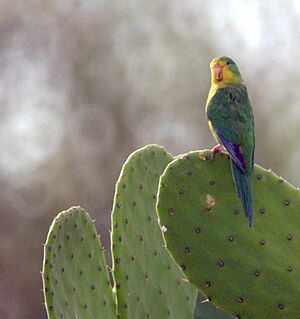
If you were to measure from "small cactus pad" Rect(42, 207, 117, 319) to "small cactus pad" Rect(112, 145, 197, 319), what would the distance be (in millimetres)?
62

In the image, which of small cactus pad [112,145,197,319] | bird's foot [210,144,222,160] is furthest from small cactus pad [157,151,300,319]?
small cactus pad [112,145,197,319]

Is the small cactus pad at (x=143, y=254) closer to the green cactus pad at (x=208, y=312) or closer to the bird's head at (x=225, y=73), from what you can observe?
the green cactus pad at (x=208, y=312)

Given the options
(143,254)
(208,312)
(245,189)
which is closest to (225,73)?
(245,189)

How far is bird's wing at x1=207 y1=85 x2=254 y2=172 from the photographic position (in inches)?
82.2

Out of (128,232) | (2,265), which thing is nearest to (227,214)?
(128,232)

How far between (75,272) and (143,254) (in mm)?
159

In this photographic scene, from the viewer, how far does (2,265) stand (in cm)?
935

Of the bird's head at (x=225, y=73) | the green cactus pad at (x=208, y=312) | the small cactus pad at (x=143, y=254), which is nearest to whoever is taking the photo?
the bird's head at (x=225, y=73)

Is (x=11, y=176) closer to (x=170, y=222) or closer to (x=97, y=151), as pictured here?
(x=97, y=151)

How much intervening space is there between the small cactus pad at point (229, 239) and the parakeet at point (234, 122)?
0.03 metres

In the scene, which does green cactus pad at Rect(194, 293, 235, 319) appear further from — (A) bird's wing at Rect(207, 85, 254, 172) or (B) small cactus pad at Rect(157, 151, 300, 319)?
(A) bird's wing at Rect(207, 85, 254, 172)

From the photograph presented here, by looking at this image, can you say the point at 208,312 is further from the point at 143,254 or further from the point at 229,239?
the point at 229,239

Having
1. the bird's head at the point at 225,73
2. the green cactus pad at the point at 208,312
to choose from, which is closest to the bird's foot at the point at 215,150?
the bird's head at the point at 225,73

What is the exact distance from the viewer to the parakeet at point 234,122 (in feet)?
6.64
